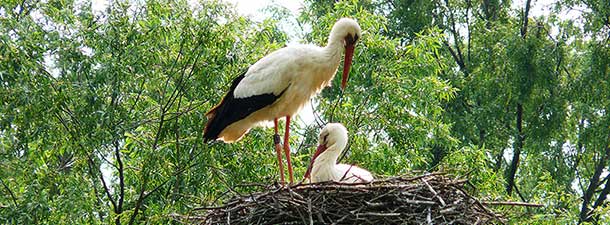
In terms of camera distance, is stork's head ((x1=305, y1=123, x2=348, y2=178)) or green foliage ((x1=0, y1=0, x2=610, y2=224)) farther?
green foliage ((x1=0, y1=0, x2=610, y2=224))

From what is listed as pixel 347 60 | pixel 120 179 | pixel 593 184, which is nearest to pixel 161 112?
pixel 120 179

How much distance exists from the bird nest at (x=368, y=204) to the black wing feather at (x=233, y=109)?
171 cm

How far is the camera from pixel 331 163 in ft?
26.2

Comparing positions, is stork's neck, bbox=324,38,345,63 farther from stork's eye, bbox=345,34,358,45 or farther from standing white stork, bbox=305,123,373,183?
standing white stork, bbox=305,123,373,183

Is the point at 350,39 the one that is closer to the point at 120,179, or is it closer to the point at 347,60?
the point at 347,60

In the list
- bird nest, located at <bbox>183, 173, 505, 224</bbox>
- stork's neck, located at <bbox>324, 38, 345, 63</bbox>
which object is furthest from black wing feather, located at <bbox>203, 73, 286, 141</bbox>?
bird nest, located at <bbox>183, 173, 505, 224</bbox>

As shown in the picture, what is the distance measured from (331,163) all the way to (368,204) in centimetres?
119

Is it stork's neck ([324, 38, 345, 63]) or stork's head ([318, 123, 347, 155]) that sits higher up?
stork's neck ([324, 38, 345, 63])

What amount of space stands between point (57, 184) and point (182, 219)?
363 cm

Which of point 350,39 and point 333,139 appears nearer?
point 333,139

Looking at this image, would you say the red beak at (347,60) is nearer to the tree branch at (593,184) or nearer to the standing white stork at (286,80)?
the standing white stork at (286,80)

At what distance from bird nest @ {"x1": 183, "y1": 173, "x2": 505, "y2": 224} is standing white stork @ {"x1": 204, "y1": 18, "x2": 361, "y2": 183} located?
5.51 feet

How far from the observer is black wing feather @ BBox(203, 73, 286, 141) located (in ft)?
28.9

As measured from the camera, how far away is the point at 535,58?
54.5 feet
